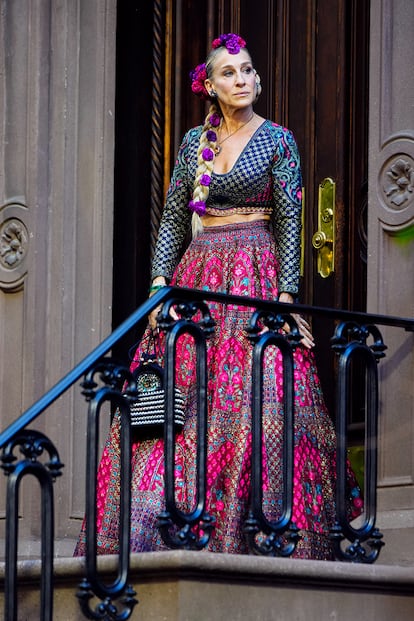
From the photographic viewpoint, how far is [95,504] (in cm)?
575

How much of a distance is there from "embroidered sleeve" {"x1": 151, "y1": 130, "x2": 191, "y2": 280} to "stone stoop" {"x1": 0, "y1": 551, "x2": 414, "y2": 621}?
1725mm

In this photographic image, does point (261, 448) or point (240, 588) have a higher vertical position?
point (261, 448)

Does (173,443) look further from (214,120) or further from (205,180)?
(214,120)

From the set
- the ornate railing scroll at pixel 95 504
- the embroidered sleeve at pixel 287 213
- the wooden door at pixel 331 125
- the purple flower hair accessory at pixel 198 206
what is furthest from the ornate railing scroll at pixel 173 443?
the wooden door at pixel 331 125

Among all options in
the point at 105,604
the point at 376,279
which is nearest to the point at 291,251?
→ the point at 376,279

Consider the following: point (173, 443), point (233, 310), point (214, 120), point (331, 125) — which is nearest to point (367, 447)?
point (173, 443)

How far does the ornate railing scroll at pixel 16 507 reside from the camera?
5.60 metres

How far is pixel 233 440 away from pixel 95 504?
115 centimetres

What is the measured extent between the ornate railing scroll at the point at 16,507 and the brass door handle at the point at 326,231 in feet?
8.26

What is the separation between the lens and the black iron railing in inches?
222

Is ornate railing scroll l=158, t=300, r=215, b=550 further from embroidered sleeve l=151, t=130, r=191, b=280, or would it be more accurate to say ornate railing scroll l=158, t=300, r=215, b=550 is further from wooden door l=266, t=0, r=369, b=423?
wooden door l=266, t=0, r=369, b=423

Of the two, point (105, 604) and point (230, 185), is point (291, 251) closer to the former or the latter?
point (230, 185)

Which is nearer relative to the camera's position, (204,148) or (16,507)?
(16,507)

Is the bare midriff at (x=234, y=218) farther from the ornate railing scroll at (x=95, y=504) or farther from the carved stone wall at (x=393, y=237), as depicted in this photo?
the ornate railing scroll at (x=95, y=504)
